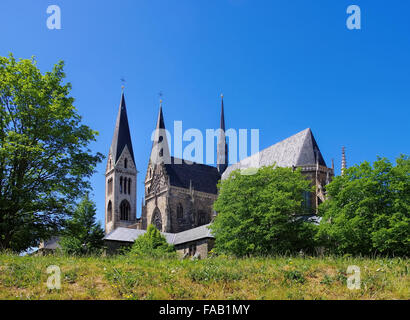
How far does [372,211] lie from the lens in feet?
98.8

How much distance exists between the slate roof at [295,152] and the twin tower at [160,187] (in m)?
13.0

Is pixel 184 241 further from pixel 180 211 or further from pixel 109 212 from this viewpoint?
pixel 109 212

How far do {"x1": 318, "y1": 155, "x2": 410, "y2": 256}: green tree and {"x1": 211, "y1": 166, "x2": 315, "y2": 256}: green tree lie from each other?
2.43 m

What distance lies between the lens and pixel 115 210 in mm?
82250

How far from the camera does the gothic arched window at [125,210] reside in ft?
274

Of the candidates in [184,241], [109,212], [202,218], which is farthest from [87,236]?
[109,212]

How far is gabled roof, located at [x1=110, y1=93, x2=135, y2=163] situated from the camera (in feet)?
278

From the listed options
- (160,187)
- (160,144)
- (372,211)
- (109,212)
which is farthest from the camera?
(109,212)

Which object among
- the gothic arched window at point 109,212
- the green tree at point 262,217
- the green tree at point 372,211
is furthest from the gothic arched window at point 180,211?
the green tree at point 372,211

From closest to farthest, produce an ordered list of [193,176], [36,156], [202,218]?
[36,156] → [202,218] → [193,176]

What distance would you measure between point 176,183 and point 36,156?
48680 millimetres

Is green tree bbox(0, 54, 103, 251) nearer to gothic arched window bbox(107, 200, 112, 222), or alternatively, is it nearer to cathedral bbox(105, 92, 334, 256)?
cathedral bbox(105, 92, 334, 256)

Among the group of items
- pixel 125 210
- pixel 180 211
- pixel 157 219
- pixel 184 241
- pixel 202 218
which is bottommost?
pixel 184 241
